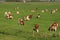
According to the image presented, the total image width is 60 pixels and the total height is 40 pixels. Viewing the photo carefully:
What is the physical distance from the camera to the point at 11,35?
25.4 ft

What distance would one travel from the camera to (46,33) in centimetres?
773

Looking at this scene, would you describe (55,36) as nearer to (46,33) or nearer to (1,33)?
(46,33)

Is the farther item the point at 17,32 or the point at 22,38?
the point at 17,32

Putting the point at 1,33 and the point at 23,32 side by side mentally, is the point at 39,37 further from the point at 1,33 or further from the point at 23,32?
the point at 1,33

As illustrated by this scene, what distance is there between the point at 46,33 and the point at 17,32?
99 centimetres

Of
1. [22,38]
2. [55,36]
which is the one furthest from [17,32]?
[55,36]

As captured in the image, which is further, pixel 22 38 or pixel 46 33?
pixel 46 33

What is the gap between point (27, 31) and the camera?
8.19 m

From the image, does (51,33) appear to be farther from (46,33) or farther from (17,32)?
(17,32)

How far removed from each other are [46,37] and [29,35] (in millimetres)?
604

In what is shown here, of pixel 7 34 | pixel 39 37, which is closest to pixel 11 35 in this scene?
pixel 7 34

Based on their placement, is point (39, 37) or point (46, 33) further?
point (46, 33)

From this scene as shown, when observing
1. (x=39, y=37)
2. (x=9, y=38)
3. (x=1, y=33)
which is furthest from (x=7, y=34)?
(x=39, y=37)

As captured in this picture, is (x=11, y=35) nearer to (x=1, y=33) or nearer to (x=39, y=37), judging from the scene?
(x=1, y=33)
